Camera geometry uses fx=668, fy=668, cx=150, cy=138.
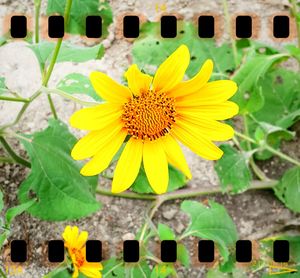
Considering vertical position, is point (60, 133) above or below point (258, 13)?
below

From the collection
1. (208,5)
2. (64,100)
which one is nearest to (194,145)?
(64,100)

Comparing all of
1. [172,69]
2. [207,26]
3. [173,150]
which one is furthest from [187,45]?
[172,69]

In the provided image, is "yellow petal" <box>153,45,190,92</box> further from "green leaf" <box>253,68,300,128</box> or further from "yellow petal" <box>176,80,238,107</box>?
"green leaf" <box>253,68,300,128</box>

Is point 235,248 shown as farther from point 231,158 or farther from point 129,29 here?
point 129,29

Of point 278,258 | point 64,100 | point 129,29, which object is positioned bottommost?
point 278,258

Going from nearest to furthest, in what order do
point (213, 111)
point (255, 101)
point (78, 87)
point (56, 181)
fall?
point (213, 111), point (78, 87), point (56, 181), point (255, 101)

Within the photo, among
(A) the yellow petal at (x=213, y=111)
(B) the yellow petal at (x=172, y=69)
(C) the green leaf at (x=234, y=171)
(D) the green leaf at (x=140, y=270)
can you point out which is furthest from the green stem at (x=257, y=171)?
(B) the yellow petal at (x=172, y=69)

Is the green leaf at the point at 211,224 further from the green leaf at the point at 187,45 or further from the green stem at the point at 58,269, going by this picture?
the green leaf at the point at 187,45

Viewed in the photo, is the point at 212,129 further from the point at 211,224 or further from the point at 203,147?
the point at 211,224
